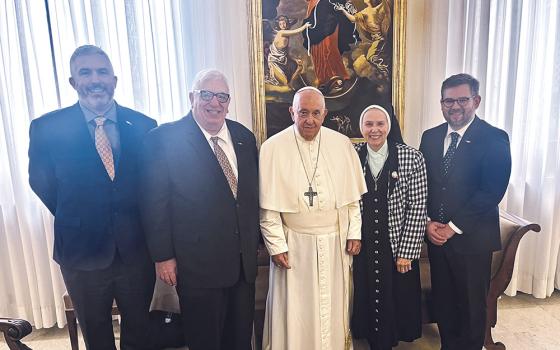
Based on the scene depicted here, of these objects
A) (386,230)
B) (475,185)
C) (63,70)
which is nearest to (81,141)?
(63,70)

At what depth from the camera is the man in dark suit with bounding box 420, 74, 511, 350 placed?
6.61 feet

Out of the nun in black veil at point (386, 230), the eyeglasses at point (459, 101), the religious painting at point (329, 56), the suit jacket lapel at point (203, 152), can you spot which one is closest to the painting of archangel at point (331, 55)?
the religious painting at point (329, 56)

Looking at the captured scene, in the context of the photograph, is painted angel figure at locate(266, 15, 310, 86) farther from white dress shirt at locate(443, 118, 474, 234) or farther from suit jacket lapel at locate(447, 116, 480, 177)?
suit jacket lapel at locate(447, 116, 480, 177)

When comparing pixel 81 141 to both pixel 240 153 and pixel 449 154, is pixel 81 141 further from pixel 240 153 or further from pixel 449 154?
pixel 449 154

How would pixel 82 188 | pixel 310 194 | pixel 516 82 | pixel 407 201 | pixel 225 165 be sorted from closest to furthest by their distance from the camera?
pixel 82 188 < pixel 225 165 < pixel 310 194 < pixel 407 201 < pixel 516 82

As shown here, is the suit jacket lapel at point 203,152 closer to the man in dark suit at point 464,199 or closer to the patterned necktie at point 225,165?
the patterned necktie at point 225,165

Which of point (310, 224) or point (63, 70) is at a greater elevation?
point (63, 70)

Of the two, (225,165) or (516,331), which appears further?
(516,331)

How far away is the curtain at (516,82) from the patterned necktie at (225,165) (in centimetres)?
208

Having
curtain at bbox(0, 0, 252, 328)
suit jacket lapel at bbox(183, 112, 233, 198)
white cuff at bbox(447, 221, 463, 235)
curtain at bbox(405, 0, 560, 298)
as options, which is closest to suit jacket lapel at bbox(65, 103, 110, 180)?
suit jacket lapel at bbox(183, 112, 233, 198)

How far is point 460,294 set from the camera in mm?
2184

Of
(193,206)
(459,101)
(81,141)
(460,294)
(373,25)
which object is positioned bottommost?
(460,294)

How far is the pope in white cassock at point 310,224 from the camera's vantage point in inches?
79.1

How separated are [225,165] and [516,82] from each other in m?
2.55
